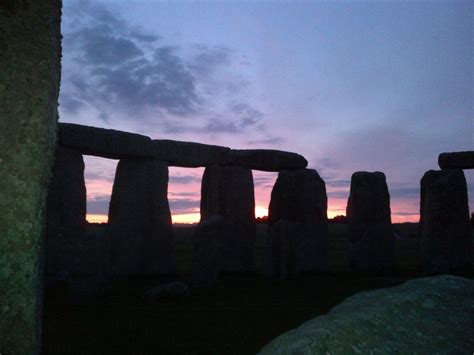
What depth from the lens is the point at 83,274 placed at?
24.6 ft

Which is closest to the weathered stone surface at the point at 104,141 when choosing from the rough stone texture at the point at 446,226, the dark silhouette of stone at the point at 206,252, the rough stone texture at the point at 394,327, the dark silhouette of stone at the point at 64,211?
the dark silhouette of stone at the point at 64,211

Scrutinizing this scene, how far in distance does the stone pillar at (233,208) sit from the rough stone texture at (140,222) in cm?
147

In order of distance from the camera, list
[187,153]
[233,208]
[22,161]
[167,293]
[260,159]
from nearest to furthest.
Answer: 1. [22,161]
2. [167,293]
3. [187,153]
4. [233,208]
5. [260,159]

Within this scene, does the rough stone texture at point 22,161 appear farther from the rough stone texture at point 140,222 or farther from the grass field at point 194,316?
the rough stone texture at point 140,222

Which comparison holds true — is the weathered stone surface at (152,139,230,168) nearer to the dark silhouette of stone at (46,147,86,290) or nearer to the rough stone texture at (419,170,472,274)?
the dark silhouette of stone at (46,147,86,290)

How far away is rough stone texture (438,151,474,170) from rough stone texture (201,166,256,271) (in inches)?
200

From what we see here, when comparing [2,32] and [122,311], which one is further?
[122,311]

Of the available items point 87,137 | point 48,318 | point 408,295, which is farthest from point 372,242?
point 408,295

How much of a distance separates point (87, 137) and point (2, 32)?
29.0 ft

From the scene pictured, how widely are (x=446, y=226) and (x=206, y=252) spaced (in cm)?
616

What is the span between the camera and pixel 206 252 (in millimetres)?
9227

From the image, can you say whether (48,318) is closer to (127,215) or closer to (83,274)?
(83,274)

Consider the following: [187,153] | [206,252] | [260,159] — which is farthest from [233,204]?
[206,252]

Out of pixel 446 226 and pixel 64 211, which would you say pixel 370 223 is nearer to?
pixel 446 226
